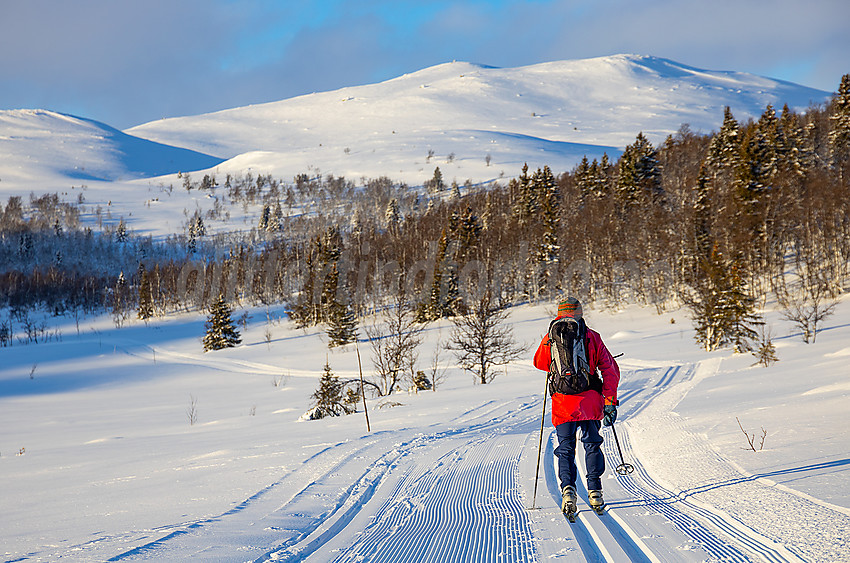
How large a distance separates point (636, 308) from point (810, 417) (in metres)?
41.8

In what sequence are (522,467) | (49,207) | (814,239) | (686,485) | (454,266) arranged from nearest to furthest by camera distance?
(686,485) → (522,467) → (814,239) → (454,266) → (49,207)

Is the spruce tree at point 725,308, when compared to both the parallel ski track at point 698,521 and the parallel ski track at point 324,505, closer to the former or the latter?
the parallel ski track at point 324,505

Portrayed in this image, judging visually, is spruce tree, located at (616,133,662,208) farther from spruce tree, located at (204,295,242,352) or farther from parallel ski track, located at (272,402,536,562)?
parallel ski track, located at (272,402,536,562)

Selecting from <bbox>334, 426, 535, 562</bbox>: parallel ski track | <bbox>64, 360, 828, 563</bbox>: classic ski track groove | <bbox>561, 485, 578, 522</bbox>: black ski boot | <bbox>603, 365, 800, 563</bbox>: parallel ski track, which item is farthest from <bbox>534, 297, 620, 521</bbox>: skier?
<bbox>334, 426, 535, 562</bbox>: parallel ski track

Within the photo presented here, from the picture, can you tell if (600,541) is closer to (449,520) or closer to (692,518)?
(692,518)

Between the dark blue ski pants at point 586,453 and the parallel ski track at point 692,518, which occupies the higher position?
the dark blue ski pants at point 586,453

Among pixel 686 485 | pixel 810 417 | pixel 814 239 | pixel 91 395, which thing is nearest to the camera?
pixel 686 485

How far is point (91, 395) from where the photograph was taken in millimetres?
35281

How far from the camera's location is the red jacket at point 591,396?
16.8ft

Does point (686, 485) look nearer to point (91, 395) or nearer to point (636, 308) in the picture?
point (91, 395)

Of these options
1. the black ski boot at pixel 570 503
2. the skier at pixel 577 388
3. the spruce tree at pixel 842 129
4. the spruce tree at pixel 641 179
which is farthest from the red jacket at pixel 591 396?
the spruce tree at pixel 842 129

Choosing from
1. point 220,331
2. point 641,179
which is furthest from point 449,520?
point 641,179

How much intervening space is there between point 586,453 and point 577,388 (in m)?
0.62

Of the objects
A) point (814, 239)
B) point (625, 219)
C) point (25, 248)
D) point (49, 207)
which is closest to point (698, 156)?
point (625, 219)
